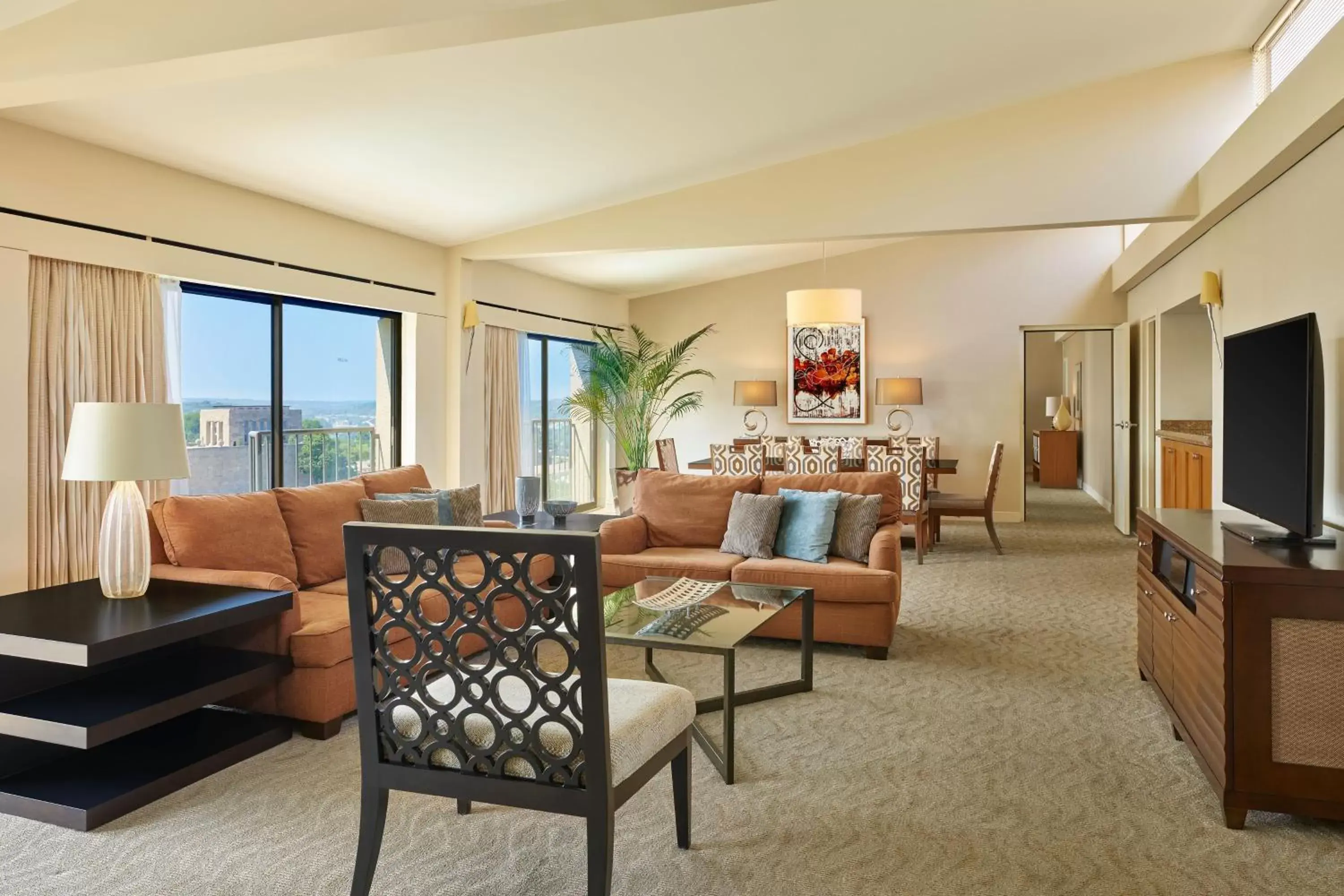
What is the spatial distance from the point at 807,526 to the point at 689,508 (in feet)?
2.55

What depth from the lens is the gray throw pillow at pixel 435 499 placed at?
4477mm

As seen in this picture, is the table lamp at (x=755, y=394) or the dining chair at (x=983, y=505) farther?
the table lamp at (x=755, y=394)

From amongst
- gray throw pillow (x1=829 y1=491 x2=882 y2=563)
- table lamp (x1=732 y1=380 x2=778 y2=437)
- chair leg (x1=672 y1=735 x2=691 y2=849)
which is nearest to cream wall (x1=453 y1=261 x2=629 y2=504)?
table lamp (x1=732 y1=380 x2=778 y2=437)

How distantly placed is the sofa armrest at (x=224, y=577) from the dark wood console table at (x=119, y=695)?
0.06 m

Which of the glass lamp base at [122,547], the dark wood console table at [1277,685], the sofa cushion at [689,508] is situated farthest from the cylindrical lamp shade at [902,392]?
the glass lamp base at [122,547]

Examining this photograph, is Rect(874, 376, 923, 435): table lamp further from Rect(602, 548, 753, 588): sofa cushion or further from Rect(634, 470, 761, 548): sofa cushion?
Rect(602, 548, 753, 588): sofa cushion

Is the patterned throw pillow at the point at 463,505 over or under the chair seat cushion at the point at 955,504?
over

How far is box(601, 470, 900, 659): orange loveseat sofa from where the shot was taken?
169 inches

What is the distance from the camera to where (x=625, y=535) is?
16.7 ft

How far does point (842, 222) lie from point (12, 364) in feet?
15.3

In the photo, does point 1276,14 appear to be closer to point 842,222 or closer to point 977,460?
point 842,222

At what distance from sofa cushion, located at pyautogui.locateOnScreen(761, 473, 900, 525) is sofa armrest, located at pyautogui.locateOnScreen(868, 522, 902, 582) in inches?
12.3

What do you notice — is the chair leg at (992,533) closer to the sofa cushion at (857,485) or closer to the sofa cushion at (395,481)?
the sofa cushion at (857,485)

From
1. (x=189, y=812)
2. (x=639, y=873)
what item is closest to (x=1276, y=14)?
(x=639, y=873)
